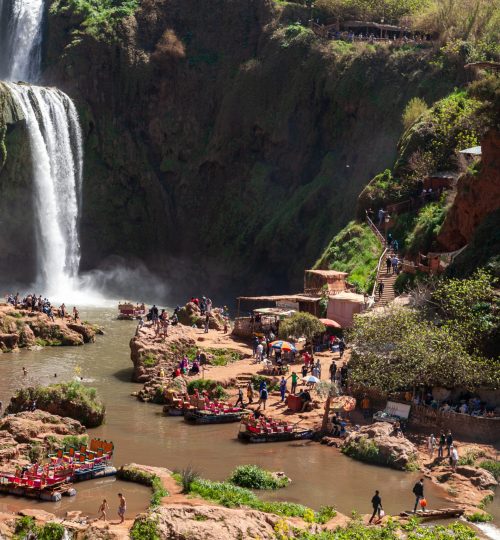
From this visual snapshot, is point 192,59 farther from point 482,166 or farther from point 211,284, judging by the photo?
point 482,166

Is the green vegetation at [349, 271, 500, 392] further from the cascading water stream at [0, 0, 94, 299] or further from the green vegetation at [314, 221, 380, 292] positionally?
the cascading water stream at [0, 0, 94, 299]

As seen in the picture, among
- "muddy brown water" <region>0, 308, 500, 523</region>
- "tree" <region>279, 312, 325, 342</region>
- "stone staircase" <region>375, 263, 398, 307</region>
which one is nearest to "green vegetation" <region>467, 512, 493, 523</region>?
"muddy brown water" <region>0, 308, 500, 523</region>

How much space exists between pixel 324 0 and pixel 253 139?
40.2 ft

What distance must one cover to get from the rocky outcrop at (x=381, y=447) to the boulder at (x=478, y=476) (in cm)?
169

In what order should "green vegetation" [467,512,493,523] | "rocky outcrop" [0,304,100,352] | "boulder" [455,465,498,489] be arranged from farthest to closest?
"rocky outcrop" [0,304,100,352] < "boulder" [455,465,498,489] < "green vegetation" [467,512,493,523]

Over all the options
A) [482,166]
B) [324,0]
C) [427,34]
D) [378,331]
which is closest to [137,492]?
[378,331]

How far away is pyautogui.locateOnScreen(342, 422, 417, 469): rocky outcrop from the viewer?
31250 millimetres

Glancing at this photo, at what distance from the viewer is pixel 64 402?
3566 centimetres

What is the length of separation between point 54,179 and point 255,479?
48223 millimetres

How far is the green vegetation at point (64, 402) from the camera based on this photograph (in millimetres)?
35469

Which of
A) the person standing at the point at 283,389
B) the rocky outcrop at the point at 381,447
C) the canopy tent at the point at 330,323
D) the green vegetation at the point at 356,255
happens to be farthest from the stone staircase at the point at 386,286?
the rocky outcrop at the point at 381,447

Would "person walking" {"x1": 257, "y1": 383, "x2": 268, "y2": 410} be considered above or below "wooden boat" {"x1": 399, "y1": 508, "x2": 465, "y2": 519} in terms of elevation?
below

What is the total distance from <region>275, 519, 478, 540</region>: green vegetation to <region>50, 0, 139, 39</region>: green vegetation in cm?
6046

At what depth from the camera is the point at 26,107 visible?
71.0 meters
